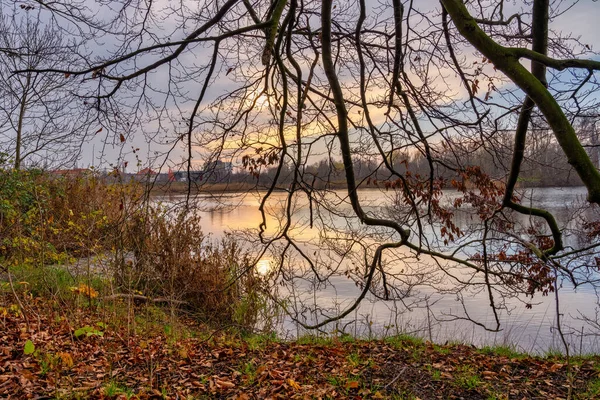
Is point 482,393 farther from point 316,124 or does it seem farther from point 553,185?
point 553,185

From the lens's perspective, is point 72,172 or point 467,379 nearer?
point 467,379

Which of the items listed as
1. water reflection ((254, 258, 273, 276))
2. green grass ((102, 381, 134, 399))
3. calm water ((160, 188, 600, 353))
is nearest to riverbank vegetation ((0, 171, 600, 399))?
green grass ((102, 381, 134, 399))

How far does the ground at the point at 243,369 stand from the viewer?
3.60 metres

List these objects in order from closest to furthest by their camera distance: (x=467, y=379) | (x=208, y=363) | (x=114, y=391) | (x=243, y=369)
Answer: (x=114, y=391) → (x=467, y=379) → (x=243, y=369) → (x=208, y=363)

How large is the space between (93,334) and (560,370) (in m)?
4.75

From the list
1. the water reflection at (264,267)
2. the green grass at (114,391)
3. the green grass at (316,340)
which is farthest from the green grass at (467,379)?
the water reflection at (264,267)

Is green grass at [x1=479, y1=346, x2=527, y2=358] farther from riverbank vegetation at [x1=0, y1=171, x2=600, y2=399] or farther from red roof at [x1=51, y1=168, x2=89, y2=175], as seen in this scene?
red roof at [x1=51, y1=168, x2=89, y2=175]

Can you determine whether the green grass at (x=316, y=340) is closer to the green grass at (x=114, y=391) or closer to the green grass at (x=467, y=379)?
the green grass at (x=467, y=379)

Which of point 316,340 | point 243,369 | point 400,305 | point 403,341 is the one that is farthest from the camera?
point 400,305

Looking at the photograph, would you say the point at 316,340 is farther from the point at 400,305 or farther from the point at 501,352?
the point at 400,305

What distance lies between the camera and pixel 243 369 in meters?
4.18

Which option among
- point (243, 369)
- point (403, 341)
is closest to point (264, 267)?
point (403, 341)

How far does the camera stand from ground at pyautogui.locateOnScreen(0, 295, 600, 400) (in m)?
3.60

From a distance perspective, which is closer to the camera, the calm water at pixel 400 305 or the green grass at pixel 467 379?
the green grass at pixel 467 379
